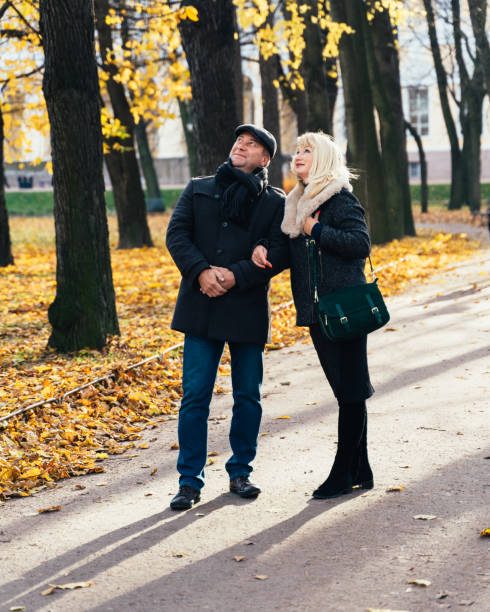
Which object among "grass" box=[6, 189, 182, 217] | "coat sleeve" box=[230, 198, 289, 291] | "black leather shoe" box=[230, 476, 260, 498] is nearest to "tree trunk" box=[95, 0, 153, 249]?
"coat sleeve" box=[230, 198, 289, 291]

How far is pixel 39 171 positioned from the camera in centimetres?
6562

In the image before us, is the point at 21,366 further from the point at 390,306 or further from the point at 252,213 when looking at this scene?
the point at 390,306

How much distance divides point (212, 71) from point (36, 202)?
40.1m

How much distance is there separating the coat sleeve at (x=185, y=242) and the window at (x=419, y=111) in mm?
61714

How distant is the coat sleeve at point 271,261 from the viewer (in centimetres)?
509

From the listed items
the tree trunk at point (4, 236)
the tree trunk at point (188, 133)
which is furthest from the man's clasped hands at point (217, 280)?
the tree trunk at point (188, 133)

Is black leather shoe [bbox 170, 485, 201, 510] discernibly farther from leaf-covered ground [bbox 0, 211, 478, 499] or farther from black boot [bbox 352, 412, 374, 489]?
leaf-covered ground [bbox 0, 211, 478, 499]

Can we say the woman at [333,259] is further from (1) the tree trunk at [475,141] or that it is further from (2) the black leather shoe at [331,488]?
(1) the tree trunk at [475,141]

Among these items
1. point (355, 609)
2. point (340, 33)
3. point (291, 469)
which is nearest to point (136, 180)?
point (340, 33)

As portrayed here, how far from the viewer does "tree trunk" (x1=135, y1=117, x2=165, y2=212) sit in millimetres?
36312

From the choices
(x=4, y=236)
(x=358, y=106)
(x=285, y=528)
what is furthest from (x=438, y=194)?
(x=285, y=528)

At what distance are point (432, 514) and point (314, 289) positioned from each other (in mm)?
1334

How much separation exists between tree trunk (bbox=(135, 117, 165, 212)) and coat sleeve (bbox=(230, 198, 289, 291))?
3004 cm

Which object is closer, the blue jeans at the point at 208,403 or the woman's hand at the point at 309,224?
Result: the woman's hand at the point at 309,224
